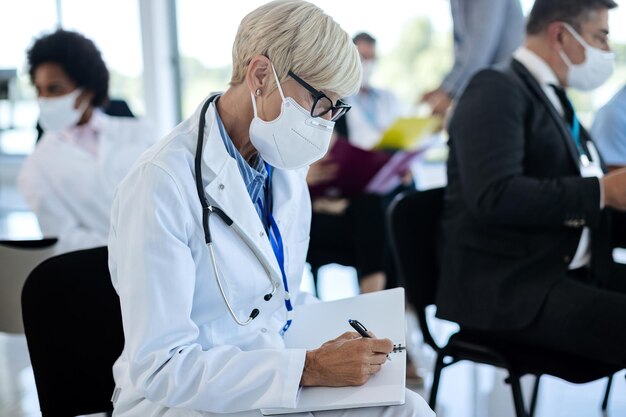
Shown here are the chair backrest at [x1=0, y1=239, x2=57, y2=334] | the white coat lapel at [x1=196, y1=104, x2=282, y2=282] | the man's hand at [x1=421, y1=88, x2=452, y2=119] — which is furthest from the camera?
the man's hand at [x1=421, y1=88, x2=452, y2=119]

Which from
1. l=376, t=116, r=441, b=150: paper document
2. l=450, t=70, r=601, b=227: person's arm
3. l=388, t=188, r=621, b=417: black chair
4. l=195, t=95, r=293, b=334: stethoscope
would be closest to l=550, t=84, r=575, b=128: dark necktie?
l=450, t=70, r=601, b=227: person's arm

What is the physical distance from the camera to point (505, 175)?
5.89ft

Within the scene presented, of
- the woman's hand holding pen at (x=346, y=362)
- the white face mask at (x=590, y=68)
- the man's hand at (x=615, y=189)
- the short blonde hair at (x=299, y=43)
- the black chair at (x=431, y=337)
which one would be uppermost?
the short blonde hair at (x=299, y=43)

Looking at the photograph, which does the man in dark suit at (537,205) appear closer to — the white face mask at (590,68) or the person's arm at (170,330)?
the white face mask at (590,68)

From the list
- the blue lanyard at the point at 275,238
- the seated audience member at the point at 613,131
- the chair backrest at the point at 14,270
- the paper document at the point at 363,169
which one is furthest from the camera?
the paper document at the point at 363,169

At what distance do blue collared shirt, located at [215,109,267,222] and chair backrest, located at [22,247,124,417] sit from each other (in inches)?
12.0

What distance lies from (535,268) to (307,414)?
836 millimetres

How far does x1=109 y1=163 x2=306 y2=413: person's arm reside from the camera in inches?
44.6

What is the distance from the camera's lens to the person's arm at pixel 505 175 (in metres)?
1.77

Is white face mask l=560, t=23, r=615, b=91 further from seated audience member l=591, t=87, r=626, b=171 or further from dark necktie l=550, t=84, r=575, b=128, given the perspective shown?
seated audience member l=591, t=87, r=626, b=171

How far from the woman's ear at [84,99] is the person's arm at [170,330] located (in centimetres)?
152

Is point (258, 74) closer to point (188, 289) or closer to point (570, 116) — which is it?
point (188, 289)

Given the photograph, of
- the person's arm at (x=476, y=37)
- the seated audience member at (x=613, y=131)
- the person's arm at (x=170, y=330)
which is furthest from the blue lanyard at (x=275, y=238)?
the person's arm at (x=476, y=37)

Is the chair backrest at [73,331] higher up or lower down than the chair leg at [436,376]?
higher up
